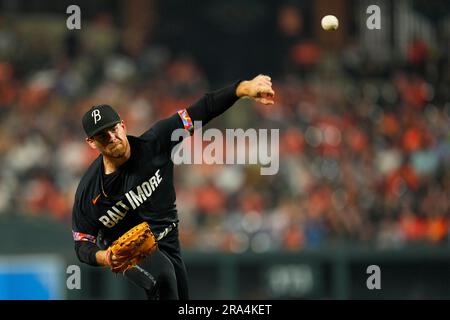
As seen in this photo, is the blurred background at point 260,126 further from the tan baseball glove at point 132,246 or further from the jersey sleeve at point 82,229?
the tan baseball glove at point 132,246

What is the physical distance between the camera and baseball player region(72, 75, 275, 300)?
253 inches

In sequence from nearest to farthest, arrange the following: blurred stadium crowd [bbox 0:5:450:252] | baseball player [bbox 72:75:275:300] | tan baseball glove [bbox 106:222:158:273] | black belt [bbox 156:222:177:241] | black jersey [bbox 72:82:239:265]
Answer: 1. tan baseball glove [bbox 106:222:158:273]
2. baseball player [bbox 72:75:275:300]
3. black jersey [bbox 72:82:239:265]
4. black belt [bbox 156:222:177:241]
5. blurred stadium crowd [bbox 0:5:450:252]

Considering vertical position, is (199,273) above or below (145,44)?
below

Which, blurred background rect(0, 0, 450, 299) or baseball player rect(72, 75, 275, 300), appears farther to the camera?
blurred background rect(0, 0, 450, 299)

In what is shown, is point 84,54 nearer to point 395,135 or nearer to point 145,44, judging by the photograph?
point 145,44

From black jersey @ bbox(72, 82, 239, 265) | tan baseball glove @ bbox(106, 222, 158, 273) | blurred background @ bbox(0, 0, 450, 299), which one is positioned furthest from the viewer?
blurred background @ bbox(0, 0, 450, 299)

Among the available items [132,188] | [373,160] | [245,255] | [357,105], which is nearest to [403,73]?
[357,105]

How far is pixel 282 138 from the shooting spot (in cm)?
1448

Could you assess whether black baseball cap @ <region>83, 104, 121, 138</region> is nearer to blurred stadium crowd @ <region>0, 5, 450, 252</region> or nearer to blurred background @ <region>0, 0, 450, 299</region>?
blurred background @ <region>0, 0, 450, 299</region>

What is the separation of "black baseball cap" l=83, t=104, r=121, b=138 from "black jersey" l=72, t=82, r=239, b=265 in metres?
0.38

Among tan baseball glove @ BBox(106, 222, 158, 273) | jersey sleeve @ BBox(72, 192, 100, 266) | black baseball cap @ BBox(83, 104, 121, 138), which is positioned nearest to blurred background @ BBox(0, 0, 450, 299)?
jersey sleeve @ BBox(72, 192, 100, 266)

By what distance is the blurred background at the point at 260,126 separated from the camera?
12812 millimetres

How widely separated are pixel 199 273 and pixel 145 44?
19.3 feet

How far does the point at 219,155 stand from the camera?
1391 centimetres
